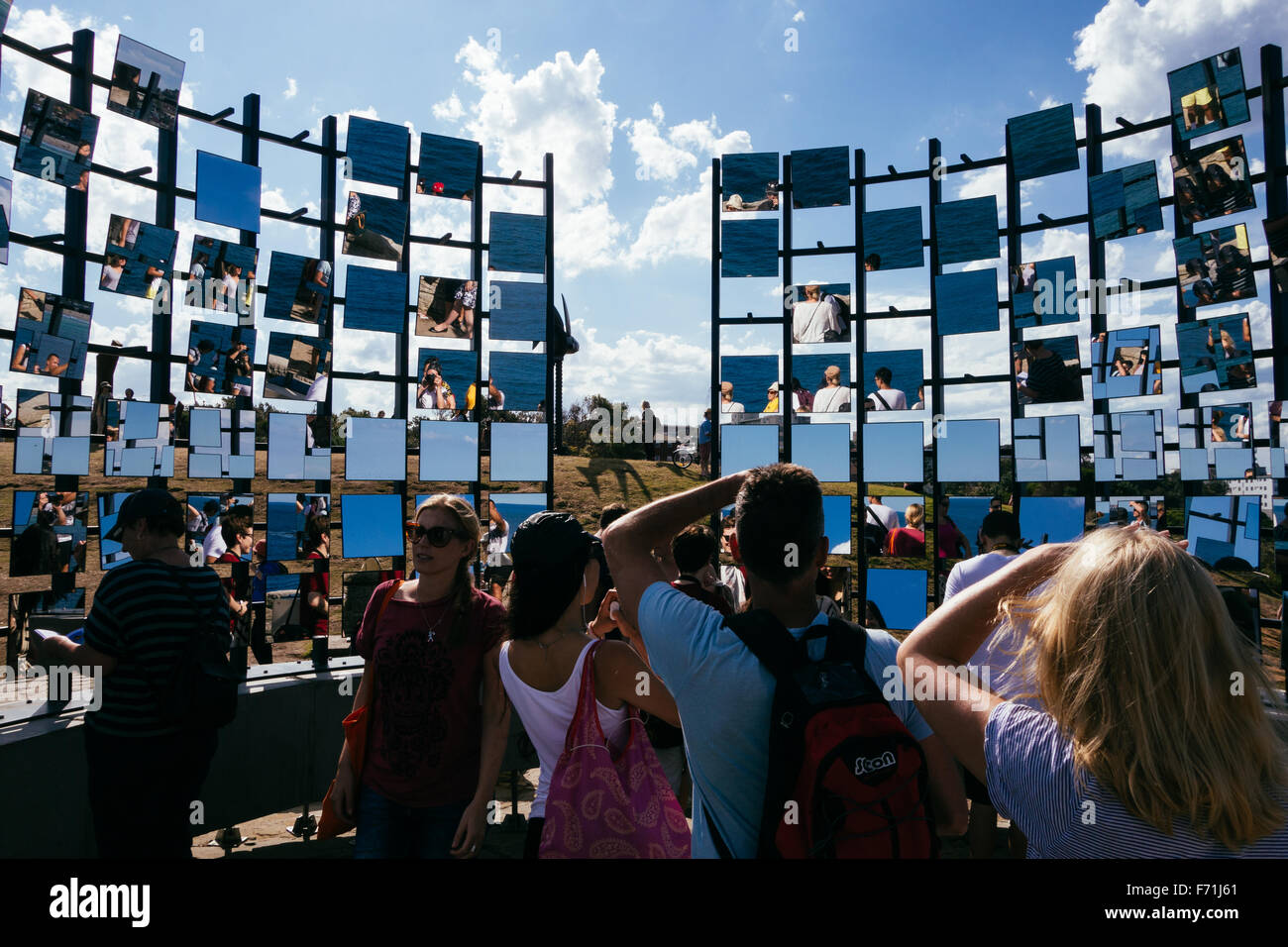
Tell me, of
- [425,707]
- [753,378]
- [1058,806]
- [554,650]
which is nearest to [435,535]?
[425,707]

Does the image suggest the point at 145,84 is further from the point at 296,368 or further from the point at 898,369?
the point at 898,369

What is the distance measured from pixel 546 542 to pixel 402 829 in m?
1.36

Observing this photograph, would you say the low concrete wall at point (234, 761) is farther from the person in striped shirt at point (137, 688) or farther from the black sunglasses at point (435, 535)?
the black sunglasses at point (435, 535)

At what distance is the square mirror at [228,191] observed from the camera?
21.0ft

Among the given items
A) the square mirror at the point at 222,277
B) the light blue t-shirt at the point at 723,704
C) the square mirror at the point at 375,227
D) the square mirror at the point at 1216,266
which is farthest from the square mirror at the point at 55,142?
the square mirror at the point at 1216,266

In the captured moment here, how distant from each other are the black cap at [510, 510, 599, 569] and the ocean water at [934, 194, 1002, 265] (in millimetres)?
7034

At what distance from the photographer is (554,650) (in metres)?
2.25

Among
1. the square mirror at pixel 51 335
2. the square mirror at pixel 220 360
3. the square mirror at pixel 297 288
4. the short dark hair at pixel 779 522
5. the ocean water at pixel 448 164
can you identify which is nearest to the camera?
the short dark hair at pixel 779 522

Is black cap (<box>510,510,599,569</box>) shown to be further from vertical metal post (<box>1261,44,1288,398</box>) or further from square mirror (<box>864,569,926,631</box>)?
vertical metal post (<box>1261,44,1288,398</box>)

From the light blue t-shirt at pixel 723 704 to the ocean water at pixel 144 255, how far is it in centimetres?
636

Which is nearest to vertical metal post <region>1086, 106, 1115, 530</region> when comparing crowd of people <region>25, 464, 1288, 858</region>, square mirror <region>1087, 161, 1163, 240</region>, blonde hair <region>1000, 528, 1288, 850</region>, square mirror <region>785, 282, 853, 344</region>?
square mirror <region>1087, 161, 1163, 240</region>

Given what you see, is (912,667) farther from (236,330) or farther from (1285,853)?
(236,330)

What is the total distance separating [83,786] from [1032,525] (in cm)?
812

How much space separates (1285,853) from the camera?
1174 millimetres
